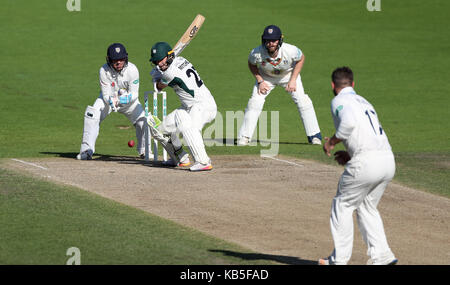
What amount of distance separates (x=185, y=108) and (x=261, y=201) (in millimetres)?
3246

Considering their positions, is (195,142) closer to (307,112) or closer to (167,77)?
(167,77)

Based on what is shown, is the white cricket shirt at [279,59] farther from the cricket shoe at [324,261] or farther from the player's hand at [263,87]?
the cricket shoe at [324,261]

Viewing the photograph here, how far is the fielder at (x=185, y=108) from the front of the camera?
47.4ft

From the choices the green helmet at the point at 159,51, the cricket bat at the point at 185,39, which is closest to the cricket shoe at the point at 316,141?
the cricket bat at the point at 185,39

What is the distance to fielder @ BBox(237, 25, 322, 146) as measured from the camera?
17312mm

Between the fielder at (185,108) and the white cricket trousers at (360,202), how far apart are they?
→ 5969 millimetres

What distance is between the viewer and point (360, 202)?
8789 mm

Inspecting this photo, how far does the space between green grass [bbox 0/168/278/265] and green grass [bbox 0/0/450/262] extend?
16.3ft

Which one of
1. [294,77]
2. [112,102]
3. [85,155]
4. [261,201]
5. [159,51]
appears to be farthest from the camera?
[294,77]

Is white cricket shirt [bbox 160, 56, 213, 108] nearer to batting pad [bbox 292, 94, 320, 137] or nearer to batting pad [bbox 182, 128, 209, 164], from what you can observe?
batting pad [bbox 182, 128, 209, 164]

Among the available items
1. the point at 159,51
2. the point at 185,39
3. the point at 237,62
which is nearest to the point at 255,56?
the point at 185,39


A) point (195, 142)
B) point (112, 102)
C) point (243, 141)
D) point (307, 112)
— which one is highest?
point (112, 102)

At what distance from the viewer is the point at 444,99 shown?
25312mm
